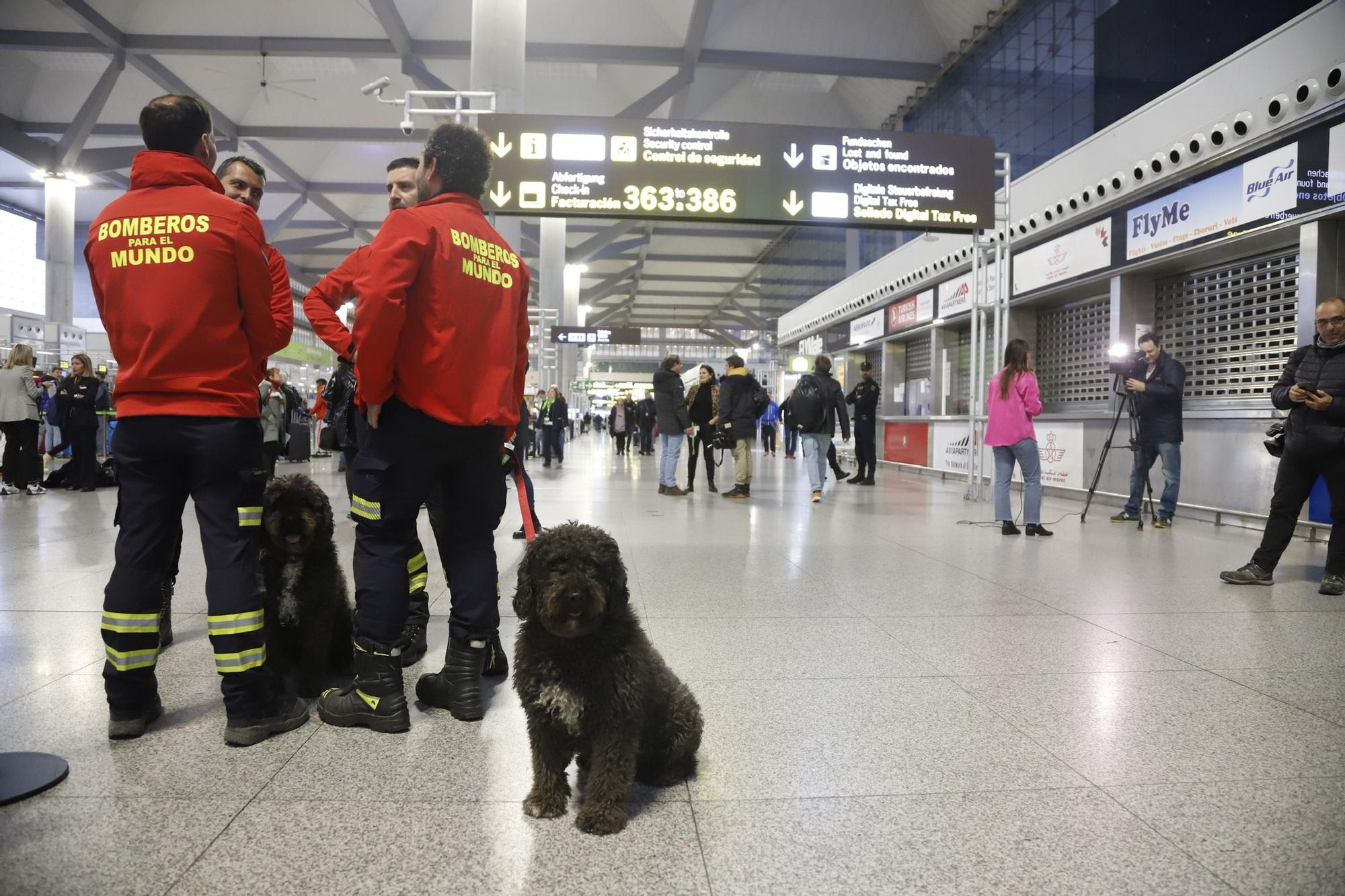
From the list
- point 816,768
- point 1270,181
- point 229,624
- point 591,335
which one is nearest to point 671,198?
point 1270,181

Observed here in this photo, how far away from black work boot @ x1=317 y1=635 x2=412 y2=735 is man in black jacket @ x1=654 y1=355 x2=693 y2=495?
8374 millimetres

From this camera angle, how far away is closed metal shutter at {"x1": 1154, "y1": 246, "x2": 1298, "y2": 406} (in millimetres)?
8570

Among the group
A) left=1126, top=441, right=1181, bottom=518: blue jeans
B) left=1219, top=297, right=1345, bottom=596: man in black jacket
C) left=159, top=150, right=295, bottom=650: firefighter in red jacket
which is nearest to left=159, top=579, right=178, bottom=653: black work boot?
left=159, top=150, right=295, bottom=650: firefighter in red jacket

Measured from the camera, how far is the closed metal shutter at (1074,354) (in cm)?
1186

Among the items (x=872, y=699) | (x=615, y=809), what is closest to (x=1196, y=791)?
(x=872, y=699)

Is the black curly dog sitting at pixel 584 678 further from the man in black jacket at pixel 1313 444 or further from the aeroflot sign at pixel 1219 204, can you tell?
the aeroflot sign at pixel 1219 204

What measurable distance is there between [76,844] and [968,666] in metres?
3.05

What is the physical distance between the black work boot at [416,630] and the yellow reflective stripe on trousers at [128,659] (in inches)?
35.8

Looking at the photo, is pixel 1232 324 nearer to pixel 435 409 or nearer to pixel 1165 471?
pixel 1165 471

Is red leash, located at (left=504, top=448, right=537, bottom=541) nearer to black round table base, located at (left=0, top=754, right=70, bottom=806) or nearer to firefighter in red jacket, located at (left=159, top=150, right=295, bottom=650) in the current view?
firefighter in red jacket, located at (left=159, top=150, right=295, bottom=650)

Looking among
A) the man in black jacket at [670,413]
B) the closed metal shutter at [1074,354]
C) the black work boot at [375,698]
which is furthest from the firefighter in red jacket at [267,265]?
the closed metal shutter at [1074,354]

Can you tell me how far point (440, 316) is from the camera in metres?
2.70

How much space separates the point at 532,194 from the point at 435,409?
737cm

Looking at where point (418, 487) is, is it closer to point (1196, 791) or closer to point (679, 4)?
point (1196, 791)
